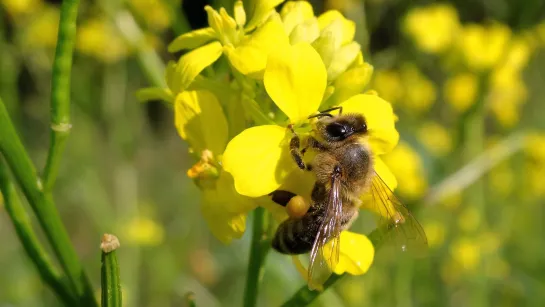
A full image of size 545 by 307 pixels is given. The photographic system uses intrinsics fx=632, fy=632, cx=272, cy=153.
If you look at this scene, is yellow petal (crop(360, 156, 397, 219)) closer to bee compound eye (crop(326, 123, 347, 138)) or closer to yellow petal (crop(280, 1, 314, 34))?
bee compound eye (crop(326, 123, 347, 138))

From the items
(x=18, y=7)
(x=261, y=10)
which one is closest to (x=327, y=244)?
(x=261, y=10)

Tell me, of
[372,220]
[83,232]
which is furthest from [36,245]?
[83,232]

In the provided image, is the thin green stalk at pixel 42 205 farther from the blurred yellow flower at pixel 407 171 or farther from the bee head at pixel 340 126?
the blurred yellow flower at pixel 407 171

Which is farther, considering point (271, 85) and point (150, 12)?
point (150, 12)

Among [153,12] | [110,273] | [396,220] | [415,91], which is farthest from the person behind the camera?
[415,91]

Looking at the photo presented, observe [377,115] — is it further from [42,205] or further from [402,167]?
[402,167]

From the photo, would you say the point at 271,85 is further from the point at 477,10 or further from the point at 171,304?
the point at 477,10

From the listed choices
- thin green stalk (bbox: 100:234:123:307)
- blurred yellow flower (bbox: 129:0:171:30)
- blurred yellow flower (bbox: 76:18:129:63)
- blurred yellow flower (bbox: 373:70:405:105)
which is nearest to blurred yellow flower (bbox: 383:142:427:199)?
blurred yellow flower (bbox: 373:70:405:105)
